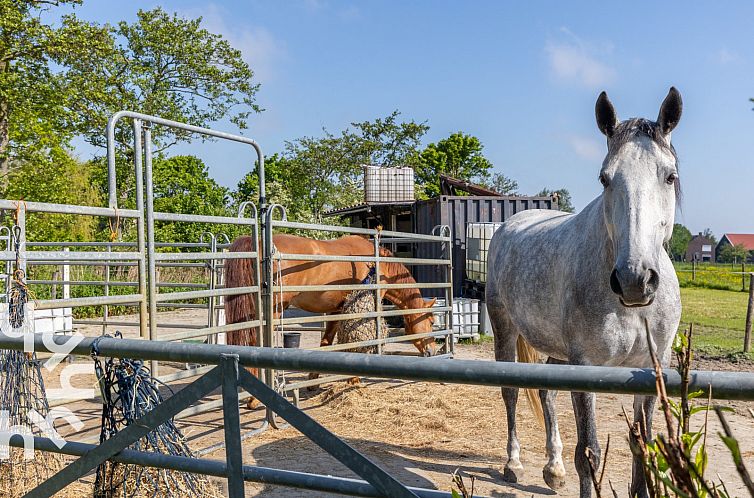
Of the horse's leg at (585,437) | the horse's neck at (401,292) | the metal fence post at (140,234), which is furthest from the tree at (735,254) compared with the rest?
the metal fence post at (140,234)

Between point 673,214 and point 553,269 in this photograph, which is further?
point 553,269

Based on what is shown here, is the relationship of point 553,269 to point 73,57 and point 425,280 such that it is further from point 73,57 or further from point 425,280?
point 73,57

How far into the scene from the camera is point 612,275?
2.65m

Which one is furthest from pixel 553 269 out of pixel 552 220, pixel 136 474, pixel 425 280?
pixel 425 280

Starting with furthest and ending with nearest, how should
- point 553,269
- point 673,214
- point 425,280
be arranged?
point 425,280, point 553,269, point 673,214

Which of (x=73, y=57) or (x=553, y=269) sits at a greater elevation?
(x=73, y=57)

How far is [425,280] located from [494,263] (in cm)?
881

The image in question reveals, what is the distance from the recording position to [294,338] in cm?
725

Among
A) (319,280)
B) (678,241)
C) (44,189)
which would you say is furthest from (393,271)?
(678,241)

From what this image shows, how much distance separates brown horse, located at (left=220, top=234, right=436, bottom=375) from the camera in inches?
229

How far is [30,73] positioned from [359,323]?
1294 centimetres

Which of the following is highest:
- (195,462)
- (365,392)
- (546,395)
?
(195,462)

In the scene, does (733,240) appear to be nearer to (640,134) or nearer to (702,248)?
(702,248)

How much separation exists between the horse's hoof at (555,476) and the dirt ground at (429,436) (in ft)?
0.15
